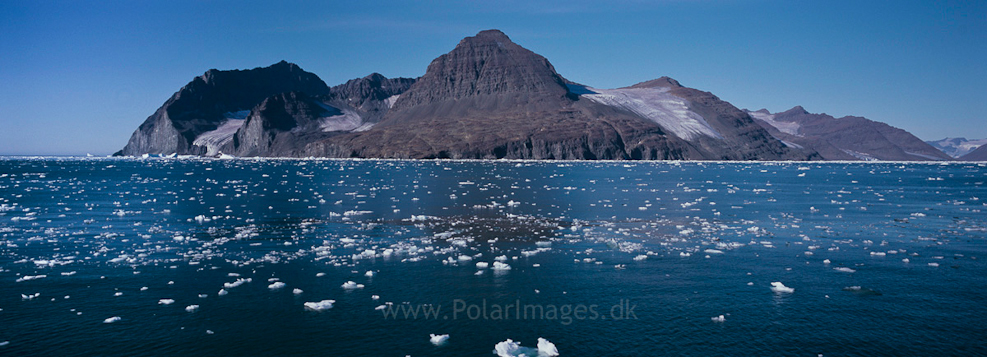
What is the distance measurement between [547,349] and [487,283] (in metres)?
6.44

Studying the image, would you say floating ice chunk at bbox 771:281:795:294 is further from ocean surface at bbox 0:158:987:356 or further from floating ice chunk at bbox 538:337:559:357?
floating ice chunk at bbox 538:337:559:357

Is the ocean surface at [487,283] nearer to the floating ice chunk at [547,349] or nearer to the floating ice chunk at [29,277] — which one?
the floating ice chunk at [29,277]

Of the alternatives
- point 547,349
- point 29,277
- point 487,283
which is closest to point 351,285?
point 487,283

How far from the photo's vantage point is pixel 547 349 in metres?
14.8

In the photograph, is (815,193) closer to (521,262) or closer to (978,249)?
(978,249)

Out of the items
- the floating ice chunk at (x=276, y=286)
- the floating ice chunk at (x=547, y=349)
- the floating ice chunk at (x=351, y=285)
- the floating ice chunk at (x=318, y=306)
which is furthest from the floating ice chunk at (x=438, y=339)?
the floating ice chunk at (x=276, y=286)

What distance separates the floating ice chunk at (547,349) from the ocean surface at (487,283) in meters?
0.71

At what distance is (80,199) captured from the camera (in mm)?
51344

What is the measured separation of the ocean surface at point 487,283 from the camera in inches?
616

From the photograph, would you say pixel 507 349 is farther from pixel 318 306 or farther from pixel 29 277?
pixel 29 277

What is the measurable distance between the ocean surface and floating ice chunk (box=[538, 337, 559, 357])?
2.32ft

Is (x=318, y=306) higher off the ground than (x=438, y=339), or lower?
higher

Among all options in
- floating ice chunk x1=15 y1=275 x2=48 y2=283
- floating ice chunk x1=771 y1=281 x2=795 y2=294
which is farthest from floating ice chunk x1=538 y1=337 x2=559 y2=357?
floating ice chunk x1=15 y1=275 x2=48 y2=283

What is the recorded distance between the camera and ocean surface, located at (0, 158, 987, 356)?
15.6m
